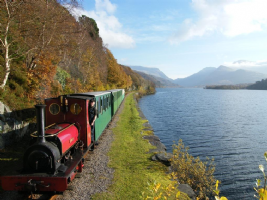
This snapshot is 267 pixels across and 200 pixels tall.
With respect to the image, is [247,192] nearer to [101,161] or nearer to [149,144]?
[149,144]

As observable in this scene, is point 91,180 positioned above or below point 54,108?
below

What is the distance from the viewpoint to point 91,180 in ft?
23.1

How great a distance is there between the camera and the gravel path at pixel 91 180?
19.6 feet

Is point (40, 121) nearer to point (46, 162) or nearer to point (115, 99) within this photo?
point (46, 162)

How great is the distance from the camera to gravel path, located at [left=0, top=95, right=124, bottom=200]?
5.96 m

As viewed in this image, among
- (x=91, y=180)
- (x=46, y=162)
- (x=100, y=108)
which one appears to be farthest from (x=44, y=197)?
(x=100, y=108)

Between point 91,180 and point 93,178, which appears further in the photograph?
point 93,178

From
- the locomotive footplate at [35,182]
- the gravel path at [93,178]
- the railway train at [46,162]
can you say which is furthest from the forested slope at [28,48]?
the locomotive footplate at [35,182]

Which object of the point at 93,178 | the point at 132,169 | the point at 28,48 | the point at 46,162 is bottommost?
the point at 132,169

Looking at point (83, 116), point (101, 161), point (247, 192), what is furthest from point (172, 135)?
point (83, 116)

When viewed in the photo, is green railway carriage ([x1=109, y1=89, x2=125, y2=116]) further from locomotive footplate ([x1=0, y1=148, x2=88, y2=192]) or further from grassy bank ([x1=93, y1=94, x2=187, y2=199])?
locomotive footplate ([x1=0, y1=148, x2=88, y2=192])

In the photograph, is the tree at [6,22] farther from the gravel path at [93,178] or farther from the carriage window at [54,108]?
the gravel path at [93,178]

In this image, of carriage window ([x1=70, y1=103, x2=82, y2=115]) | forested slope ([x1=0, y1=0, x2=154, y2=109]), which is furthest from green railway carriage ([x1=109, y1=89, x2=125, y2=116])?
carriage window ([x1=70, y1=103, x2=82, y2=115])

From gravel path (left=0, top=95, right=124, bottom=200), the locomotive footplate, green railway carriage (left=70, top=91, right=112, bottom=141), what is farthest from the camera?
green railway carriage (left=70, top=91, right=112, bottom=141)
